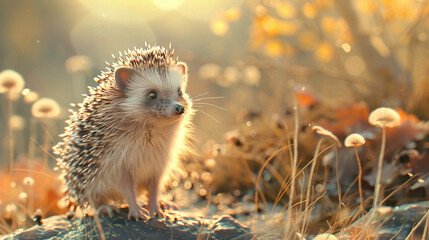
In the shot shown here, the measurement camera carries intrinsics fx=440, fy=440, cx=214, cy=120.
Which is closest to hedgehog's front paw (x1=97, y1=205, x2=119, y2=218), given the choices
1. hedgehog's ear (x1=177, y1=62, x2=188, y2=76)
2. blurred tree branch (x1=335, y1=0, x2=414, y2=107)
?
hedgehog's ear (x1=177, y1=62, x2=188, y2=76)

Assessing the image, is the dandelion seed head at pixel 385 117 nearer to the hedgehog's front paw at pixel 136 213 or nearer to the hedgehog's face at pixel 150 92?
the hedgehog's face at pixel 150 92

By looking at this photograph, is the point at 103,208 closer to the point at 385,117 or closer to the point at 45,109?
the point at 45,109

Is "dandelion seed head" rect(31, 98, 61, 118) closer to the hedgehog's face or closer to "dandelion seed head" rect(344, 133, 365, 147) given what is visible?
the hedgehog's face

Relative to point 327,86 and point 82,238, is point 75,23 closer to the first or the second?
point 327,86

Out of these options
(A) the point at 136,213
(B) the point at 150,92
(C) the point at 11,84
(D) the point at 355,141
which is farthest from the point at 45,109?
(D) the point at 355,141

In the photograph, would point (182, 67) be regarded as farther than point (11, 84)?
No

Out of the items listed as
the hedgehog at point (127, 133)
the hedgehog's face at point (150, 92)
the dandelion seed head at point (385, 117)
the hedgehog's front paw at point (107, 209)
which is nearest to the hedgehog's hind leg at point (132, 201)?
the hedgehog at point (127, 133)

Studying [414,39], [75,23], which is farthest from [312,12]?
[75,23]
